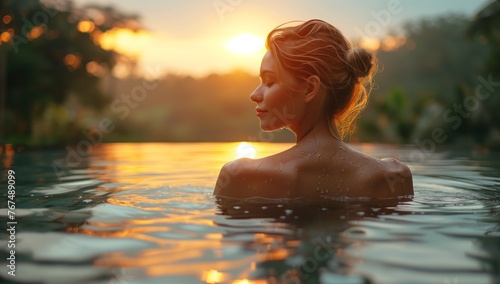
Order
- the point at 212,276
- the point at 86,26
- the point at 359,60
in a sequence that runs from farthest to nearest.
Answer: the point at 86,26 < the point at 359,60 < the point at 212,276

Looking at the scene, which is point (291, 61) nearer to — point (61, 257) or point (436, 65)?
point (61, 257)

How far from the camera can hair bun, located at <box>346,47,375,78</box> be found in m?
3.63

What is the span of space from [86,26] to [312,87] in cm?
2468

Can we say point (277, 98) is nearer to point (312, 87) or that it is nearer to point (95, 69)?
point (312, 87)

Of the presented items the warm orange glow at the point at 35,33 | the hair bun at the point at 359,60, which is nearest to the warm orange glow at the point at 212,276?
the hair bun at the point at 359,60

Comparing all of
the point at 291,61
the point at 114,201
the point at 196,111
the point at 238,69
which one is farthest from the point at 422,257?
the point at 238,69

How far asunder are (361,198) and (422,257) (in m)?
1.43

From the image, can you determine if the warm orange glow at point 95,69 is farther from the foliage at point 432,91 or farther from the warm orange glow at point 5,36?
the foliage at point 432,91

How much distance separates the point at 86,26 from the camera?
2641 cm

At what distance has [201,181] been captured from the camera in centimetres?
568

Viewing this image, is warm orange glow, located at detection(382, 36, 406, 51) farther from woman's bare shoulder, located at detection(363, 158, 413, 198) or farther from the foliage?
woman's bare shoulder, located at detection(363, 158, 413, 198)

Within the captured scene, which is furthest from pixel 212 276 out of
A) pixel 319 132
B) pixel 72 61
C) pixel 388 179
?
pixel 72 61

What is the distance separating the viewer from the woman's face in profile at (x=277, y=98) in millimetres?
3662

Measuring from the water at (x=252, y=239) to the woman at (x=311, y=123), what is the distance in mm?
135
